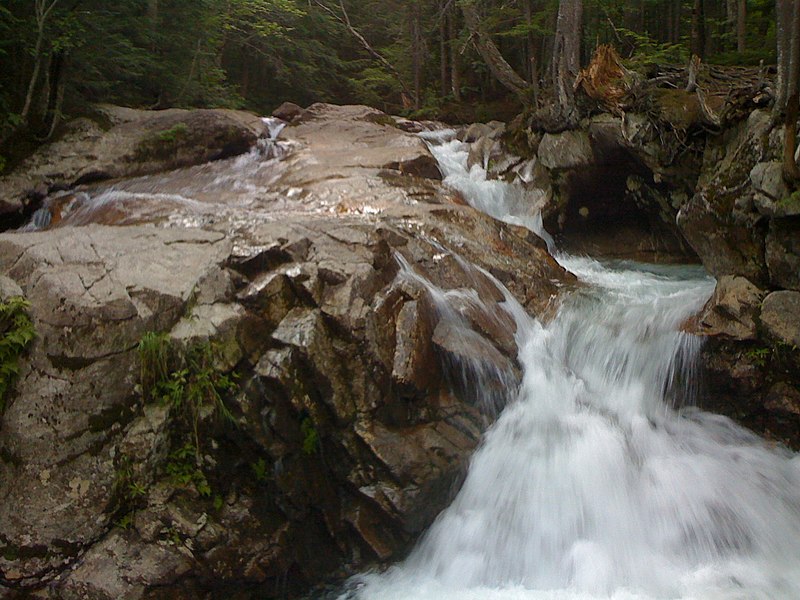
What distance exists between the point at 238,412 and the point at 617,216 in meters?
9.33

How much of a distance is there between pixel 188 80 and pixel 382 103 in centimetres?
953

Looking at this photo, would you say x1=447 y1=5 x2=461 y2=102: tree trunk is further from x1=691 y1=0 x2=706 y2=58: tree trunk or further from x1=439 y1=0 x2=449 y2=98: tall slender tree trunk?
x1=691 y1=0 x2=706 y2=58: tree trunk

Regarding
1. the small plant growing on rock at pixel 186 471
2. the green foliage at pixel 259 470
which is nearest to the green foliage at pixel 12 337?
the small plant growing on rock at pixel 186 471

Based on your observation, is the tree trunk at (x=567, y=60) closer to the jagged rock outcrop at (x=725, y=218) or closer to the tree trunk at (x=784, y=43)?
the jagged rock outcrop at (x=725, y=218)

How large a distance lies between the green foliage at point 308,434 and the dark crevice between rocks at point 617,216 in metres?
7.65

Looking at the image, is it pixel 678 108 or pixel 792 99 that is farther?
pixel 678 108

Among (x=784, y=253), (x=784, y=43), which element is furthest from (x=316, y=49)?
(x=784, y=253)

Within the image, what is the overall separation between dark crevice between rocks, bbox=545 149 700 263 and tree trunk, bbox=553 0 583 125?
4.06 feet

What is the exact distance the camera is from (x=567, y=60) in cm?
1121

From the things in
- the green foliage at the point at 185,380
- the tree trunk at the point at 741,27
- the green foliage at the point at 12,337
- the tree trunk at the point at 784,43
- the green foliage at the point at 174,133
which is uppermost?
the tree trunk at the point at 741,27

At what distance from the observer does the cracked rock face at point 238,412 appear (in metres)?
4.09

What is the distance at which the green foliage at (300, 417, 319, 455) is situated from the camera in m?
4.91

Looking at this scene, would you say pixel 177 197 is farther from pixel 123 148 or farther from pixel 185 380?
pixel 185 380

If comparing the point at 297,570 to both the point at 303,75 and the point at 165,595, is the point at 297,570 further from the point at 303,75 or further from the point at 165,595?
the point at 303,75
